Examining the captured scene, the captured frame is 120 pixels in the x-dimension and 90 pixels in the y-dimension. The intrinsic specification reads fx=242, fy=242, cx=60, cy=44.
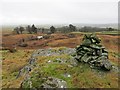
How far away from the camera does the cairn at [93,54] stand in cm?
2900

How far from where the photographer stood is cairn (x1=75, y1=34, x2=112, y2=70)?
2900cm

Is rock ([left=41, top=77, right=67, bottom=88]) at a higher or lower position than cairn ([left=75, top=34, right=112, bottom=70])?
lower

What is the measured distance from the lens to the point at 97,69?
2889 cm

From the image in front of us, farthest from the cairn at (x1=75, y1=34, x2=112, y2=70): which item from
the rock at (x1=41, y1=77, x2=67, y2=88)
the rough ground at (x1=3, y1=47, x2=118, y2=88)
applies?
the rock at (x1=41, y1=77, x2=67, y2=88)

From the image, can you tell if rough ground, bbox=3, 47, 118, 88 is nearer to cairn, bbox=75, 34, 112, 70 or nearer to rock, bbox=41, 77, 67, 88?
rock, bbox=41, 77, 67, 88

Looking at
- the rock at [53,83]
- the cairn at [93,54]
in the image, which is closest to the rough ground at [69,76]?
the rock at [53,83]

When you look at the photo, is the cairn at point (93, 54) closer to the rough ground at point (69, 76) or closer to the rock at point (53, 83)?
the rough ground at point (69, 76)

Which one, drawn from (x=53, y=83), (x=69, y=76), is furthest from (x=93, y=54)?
(x=53, y=83)

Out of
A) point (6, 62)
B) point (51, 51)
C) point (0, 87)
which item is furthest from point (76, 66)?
point (6, 62)

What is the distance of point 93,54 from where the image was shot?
1171 inches

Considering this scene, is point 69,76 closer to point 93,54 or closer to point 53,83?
point 53,83

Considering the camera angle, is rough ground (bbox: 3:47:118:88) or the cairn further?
the cairn

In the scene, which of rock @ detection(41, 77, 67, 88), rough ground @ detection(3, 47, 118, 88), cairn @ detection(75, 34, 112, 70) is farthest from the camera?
cairn @ detection(75, 34, 112, 70)

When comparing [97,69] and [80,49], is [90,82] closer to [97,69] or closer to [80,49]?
[97,69]
